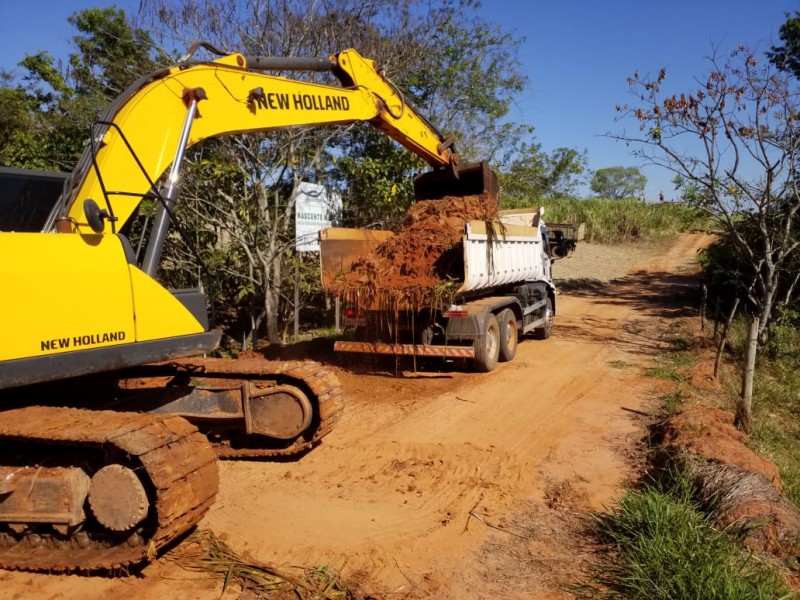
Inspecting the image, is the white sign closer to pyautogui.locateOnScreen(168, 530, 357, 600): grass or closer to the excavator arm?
the excavator arm

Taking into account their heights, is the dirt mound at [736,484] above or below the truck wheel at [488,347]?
below

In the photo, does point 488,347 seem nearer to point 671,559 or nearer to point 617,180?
point 671,559

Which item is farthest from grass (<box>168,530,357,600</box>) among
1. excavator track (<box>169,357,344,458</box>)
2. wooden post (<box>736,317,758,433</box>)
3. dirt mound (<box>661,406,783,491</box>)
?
wooden post (<box>736,317,758,433</box>)

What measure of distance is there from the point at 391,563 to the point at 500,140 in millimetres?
15448

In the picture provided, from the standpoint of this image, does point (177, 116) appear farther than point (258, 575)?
Yes

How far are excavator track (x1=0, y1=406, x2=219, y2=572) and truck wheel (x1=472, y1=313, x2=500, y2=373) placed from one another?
559cm

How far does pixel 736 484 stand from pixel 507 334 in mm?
5730

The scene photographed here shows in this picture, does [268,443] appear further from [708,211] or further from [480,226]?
[708,211]

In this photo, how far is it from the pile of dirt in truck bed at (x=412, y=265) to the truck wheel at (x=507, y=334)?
1.54 metres

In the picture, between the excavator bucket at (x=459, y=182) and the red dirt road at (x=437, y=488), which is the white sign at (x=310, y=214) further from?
the red dirt road at (x=437, y=488)

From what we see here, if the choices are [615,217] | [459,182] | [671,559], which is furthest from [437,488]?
[615,217]

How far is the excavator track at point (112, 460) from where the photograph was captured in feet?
10.9

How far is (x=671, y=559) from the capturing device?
11.6 feet

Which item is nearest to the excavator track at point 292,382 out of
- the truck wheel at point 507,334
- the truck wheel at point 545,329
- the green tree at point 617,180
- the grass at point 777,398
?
the grass at point 777,398
